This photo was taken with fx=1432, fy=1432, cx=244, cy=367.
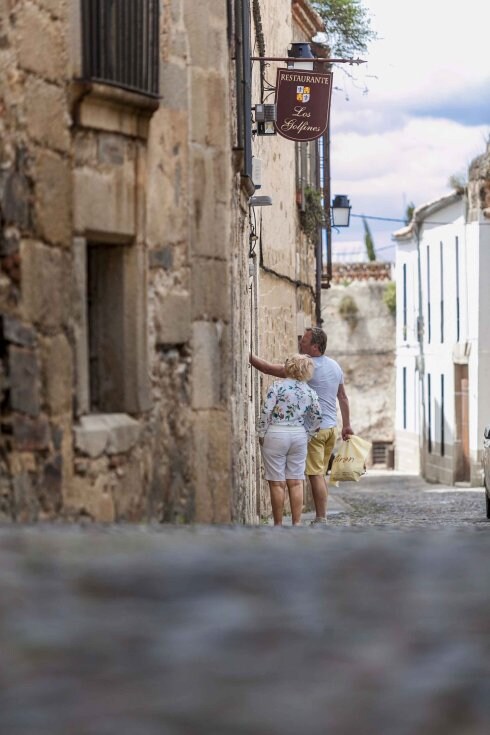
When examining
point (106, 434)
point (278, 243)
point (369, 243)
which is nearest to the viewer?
point (106, 434)

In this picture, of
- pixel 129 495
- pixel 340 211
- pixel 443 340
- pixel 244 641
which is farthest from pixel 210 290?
pixel 443 340

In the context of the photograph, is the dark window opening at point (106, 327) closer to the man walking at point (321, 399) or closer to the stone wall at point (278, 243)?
the man walking at point (321, 399)

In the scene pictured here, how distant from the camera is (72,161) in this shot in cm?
770

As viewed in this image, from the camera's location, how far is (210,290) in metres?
9.26

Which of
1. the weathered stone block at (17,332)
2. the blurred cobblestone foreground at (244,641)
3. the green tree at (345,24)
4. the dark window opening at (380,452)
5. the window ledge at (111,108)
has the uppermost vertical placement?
the green tree at (345,24)

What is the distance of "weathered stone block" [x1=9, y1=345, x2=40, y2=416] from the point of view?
A: 7008 mm

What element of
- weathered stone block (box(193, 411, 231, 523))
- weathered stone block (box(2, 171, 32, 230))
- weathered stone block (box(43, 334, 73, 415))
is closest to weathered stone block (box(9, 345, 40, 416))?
weathered stone block (box(43, 334, 73, 415))

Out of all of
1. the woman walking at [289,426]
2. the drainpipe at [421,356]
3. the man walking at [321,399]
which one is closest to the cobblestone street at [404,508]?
the woman walking at [289,426]

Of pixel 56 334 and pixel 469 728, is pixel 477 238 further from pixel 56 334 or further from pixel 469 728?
pixel 469 728

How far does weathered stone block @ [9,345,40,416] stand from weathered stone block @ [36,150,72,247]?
26.7 inches

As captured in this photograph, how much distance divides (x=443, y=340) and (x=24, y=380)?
2615cm

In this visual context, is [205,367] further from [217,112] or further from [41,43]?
[41,43]

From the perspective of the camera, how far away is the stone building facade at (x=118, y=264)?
714cm

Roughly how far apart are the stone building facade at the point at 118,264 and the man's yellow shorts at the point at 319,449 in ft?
2.55
